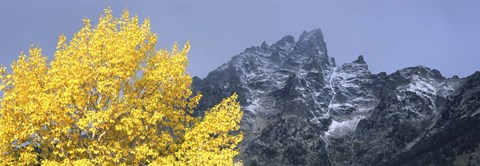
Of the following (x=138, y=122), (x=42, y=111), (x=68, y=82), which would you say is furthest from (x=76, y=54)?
(x=138, y=122)

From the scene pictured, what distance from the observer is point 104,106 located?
78.4 ft

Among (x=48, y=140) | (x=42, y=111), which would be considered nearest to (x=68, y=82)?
(x=42, y=111)

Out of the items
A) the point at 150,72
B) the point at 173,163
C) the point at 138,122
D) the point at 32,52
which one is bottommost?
the point at 173,163

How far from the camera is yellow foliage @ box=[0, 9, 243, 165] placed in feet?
72.7

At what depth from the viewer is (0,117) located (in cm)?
2252

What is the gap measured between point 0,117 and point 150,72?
24.8 feet

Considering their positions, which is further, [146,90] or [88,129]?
[146,90]

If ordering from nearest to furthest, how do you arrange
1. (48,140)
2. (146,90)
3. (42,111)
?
(42,111), (48,140), (146,90)

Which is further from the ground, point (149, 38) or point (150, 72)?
point (149, 38)

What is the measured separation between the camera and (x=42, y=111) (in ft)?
71.8

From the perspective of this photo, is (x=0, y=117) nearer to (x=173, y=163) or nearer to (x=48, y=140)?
(x=48, y=140)

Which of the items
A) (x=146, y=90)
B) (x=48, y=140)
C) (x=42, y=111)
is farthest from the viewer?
(x=146, y=90)

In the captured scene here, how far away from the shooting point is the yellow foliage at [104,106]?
72.7 feet

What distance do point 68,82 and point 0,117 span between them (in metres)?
3.68
